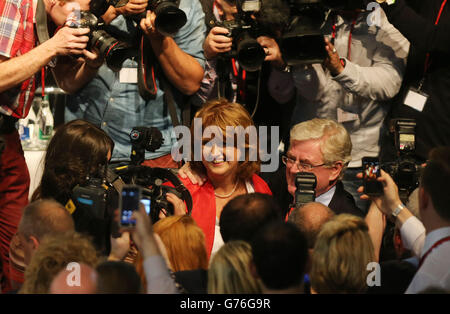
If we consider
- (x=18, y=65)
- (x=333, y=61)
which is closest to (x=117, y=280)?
(x=18, y=65)

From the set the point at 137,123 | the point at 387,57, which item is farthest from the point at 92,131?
the point at 387,57

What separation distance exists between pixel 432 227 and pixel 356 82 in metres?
1.45

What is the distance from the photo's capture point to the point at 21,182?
11.7 feet

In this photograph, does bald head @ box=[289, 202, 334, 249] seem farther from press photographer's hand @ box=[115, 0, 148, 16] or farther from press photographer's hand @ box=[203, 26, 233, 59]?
press photographer's hand @ box=[115, 0, 148, 16]

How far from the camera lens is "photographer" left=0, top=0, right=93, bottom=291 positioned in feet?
10.7

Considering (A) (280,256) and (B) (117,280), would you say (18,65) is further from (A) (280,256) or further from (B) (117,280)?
(A) (280,256)

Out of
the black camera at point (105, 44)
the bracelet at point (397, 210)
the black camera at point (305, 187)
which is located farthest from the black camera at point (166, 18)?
the bracelet at point (397, 210)

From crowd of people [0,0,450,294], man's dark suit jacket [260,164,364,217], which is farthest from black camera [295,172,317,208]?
man's dark suit jacket [260,164,364,217]

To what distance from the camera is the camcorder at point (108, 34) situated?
339 cm

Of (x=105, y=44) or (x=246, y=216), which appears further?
(x=105, y=44)

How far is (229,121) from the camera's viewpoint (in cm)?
338

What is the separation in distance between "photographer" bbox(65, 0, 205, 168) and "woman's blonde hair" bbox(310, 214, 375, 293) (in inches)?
60.3
